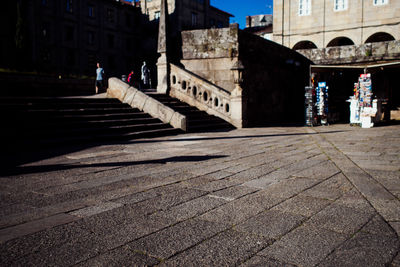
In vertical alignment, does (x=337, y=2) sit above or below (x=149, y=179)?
above

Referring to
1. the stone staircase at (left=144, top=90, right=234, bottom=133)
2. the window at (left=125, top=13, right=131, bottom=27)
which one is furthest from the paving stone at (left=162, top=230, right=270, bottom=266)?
the window at (left=125, top=13, right=131, bottom=27)

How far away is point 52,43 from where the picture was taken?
34719 mm

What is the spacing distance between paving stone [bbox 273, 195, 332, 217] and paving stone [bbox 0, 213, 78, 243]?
186cm

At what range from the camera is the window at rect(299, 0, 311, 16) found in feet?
84.2

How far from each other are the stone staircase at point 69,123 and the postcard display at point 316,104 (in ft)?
19.5

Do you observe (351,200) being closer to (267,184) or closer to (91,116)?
(267,184)

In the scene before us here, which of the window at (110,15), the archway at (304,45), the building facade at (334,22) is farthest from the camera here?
the window at (110,15)

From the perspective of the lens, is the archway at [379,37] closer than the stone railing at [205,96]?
No

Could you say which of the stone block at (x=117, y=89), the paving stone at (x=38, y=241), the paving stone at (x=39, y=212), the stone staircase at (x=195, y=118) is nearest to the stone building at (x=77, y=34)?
the stone block at (x=117, y=89)

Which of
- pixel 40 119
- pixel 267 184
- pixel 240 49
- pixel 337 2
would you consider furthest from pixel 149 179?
pixel 337 2

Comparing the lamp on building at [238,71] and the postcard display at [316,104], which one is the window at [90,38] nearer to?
the lamp on building at [238,71]

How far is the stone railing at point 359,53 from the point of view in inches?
620

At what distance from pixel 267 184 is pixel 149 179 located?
149 cm

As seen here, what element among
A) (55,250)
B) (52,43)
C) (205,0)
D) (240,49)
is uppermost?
(205,0)
